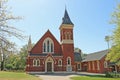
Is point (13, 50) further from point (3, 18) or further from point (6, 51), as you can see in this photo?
point (3, 18)

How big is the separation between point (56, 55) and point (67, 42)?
13.9 feet

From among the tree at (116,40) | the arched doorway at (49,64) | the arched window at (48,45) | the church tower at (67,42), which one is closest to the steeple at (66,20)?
the church tower at (67,42)

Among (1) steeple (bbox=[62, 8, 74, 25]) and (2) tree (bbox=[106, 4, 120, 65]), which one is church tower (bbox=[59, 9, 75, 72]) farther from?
(2) tree (bbox=[106, 4, 120, 65])

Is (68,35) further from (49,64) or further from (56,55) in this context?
(49,64)

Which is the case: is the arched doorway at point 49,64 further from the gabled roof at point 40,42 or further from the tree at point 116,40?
the tree at point 116,40

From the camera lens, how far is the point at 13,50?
16.1m

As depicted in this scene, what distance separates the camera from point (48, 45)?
46406mm

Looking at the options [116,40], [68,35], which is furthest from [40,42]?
[116,40]

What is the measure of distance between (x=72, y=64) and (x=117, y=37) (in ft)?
81.9

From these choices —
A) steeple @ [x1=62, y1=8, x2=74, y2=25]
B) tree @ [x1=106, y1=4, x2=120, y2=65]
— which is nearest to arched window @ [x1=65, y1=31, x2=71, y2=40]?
steeple @ [x1=62, y1=8, x2=74, y2=25]

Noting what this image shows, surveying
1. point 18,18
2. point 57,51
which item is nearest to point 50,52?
point 57,51

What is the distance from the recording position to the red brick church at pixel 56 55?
44.2 metres

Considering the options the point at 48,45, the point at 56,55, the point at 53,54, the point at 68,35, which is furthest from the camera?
the point at 68,35

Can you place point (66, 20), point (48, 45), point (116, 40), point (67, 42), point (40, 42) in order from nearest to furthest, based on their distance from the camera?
point (116, 40) → point (40, 42) → point (48, 45) → point (67, 42) → point (66, 20)
